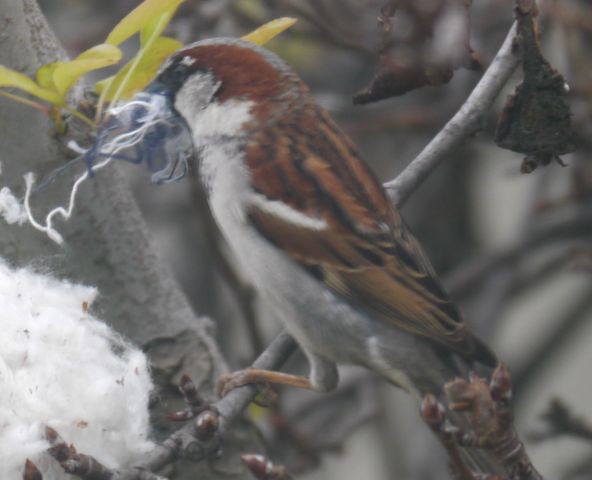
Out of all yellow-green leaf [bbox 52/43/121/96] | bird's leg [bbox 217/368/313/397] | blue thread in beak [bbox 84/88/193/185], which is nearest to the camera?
yellow-green leaf [bbox 52/43/121/96]

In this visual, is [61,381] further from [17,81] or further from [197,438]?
[17,81]

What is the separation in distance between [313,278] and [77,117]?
1.71 feet

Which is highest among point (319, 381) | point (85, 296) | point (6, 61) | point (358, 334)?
point (6, 61)

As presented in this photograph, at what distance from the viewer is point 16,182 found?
199 centimetres

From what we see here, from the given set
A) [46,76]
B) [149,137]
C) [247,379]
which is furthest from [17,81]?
[247,379]

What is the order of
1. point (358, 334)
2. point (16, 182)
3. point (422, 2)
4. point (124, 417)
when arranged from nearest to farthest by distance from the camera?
point (124, 417) < point (16, 182) < point (358, 334) < point (422, 2)

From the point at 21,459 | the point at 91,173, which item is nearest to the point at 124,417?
the point at 21,459

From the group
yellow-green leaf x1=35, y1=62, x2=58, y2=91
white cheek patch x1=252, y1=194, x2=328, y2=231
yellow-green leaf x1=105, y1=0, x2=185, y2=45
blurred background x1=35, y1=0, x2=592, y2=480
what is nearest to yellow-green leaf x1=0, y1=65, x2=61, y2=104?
yellow-green leaf x1=35, y1=62, x2=58, y2=91

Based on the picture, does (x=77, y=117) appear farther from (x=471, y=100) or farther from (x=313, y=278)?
(x=471, y=100)

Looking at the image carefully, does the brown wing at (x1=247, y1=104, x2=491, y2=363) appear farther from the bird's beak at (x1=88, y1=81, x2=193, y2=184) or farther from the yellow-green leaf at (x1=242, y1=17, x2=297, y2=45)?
the yellow-green leaf at (x1=242, y1=17, x2=297, y2=45)

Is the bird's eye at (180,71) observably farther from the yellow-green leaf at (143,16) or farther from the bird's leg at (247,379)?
the bird's leg at (247,379)

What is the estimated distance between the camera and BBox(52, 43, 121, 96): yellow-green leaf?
170 centimetres

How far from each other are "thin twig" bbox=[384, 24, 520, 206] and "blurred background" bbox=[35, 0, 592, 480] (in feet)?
1.31

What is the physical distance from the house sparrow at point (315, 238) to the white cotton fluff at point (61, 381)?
0.33 metres
